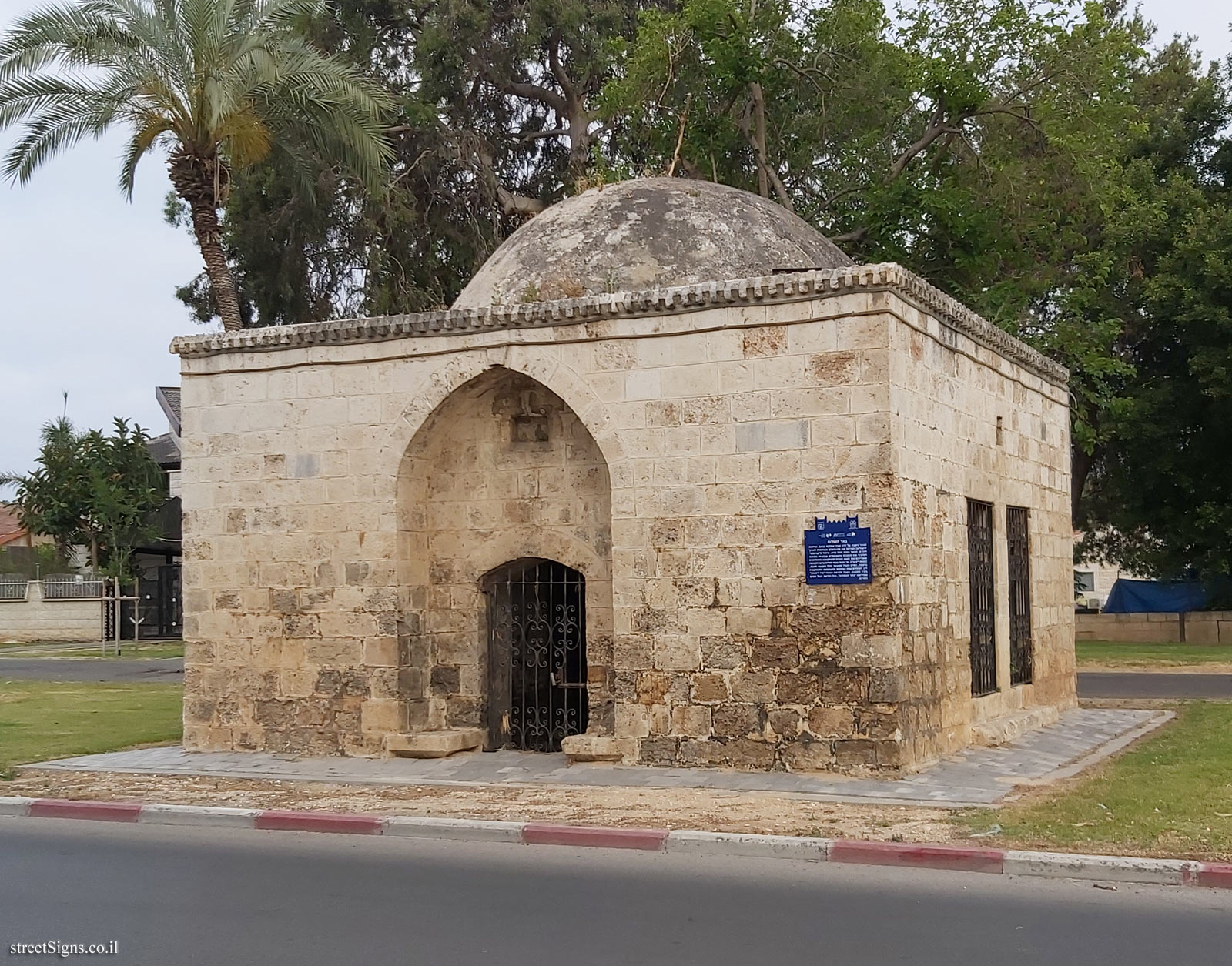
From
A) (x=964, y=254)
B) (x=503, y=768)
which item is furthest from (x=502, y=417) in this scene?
(x=964, y=254)

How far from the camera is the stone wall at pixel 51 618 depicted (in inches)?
1403

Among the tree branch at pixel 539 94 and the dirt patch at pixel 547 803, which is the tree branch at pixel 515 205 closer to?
the tree branch at pixel 539 94

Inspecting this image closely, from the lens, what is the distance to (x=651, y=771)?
11297 mm

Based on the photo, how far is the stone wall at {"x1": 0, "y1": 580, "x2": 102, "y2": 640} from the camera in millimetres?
35625

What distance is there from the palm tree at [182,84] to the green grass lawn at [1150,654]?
14.2m

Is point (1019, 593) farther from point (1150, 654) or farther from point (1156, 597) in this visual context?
point (1156, 597)

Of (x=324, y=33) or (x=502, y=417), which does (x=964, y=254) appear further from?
(x=324, y=33)

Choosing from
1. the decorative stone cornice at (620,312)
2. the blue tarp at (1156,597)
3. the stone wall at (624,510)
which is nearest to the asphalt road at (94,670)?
the stone wall at (624,510)

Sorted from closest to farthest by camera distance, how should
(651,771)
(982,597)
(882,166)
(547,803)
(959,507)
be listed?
(547,803) → (651,771) → (959,507) → (982,597) → (882,166)

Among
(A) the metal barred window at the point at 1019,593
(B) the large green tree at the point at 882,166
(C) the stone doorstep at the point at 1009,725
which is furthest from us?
(B) the large green tree at the point at 882,166

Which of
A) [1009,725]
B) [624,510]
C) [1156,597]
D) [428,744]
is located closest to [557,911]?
[624,510]

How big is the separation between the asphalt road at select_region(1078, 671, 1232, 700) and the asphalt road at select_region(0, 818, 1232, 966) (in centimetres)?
1183

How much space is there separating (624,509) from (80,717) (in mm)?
8300

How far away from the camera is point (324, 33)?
2909 cm
